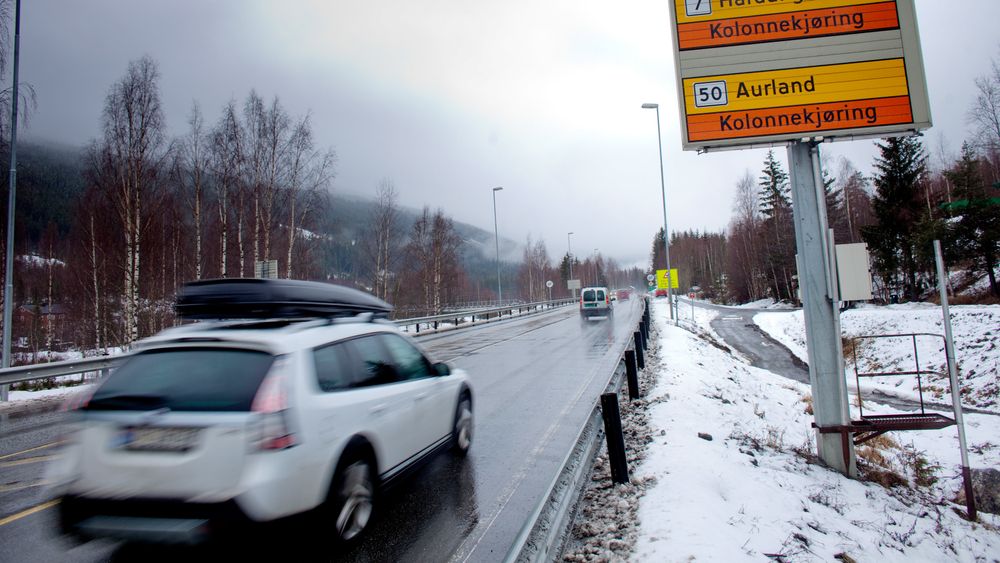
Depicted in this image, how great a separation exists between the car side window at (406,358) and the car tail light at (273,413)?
4.85ft

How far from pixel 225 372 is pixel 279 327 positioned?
554 mm

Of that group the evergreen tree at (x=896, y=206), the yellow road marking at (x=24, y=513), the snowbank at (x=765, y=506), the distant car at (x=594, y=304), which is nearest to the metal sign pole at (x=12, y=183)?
the yellow road marking at (x=24, y=513)

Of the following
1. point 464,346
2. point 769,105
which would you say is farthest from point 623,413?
point 464,346

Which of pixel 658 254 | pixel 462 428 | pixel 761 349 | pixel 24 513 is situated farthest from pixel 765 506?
pixel 658 254

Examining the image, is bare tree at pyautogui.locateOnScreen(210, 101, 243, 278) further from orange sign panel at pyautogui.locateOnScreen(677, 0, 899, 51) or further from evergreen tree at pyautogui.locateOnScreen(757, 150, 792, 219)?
evergreen tree at pyautogui.locateOnScreen(757, 150, 792, 219)

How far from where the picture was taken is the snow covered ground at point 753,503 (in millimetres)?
3766

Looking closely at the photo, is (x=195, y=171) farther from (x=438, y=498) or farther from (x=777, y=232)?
(x=777, y=232)

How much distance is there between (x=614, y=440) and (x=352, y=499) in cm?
260

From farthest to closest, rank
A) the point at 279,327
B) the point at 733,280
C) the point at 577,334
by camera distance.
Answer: the point at 733,280, the point at 577,334, the point at 279,327

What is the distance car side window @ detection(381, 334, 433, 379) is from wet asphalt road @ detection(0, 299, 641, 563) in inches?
40.7

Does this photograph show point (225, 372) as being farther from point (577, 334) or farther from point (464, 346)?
point (577, 334)

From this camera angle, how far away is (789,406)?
11.0 meters

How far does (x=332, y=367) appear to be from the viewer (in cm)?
367

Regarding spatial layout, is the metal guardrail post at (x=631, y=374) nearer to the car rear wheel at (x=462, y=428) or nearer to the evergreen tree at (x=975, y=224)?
the car rear wheel at (x=462, y=428)
